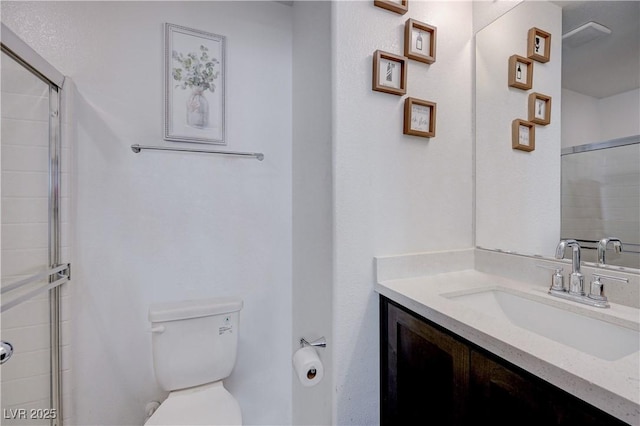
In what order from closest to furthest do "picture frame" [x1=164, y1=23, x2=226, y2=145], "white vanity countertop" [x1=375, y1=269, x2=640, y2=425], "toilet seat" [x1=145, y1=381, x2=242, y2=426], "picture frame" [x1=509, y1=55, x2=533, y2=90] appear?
"white vanity countertop" [x1=375, y1=269, x2=640, y2=425]
"toilet seat" [x1=145, y1=381, x2=242, y2=426]
"picture frame" [x1=509, y1=55, x2=533, y2=90]
"picture frame" [x1=164, y1=23, x2=226, y2=145]

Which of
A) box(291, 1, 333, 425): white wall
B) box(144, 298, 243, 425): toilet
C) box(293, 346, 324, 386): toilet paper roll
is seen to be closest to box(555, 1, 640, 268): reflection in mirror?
box(291, 1, 333, 425): white wall

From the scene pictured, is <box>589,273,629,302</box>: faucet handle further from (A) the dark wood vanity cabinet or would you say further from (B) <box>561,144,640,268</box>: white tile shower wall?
(A) the dark wood vanity cabinet

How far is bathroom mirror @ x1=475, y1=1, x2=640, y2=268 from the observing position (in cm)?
90

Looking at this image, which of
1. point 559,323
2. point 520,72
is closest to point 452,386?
point 559,323

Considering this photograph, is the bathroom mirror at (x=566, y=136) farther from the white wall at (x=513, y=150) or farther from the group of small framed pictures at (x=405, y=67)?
the group of small framed pictures at (x=405, y=67)

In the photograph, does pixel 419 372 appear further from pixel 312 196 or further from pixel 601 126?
pixel 601 126

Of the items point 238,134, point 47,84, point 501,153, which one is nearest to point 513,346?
point 501,153

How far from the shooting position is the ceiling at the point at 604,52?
2.95 ft

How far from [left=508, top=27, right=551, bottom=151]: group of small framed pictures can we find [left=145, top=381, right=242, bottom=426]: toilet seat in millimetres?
1655

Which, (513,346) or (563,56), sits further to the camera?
(563,56)

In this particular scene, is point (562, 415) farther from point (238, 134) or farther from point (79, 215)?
point (79, 215)

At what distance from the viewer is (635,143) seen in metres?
0.88

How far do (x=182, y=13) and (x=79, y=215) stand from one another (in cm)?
108

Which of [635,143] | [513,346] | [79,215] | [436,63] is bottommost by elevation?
[513,346]
